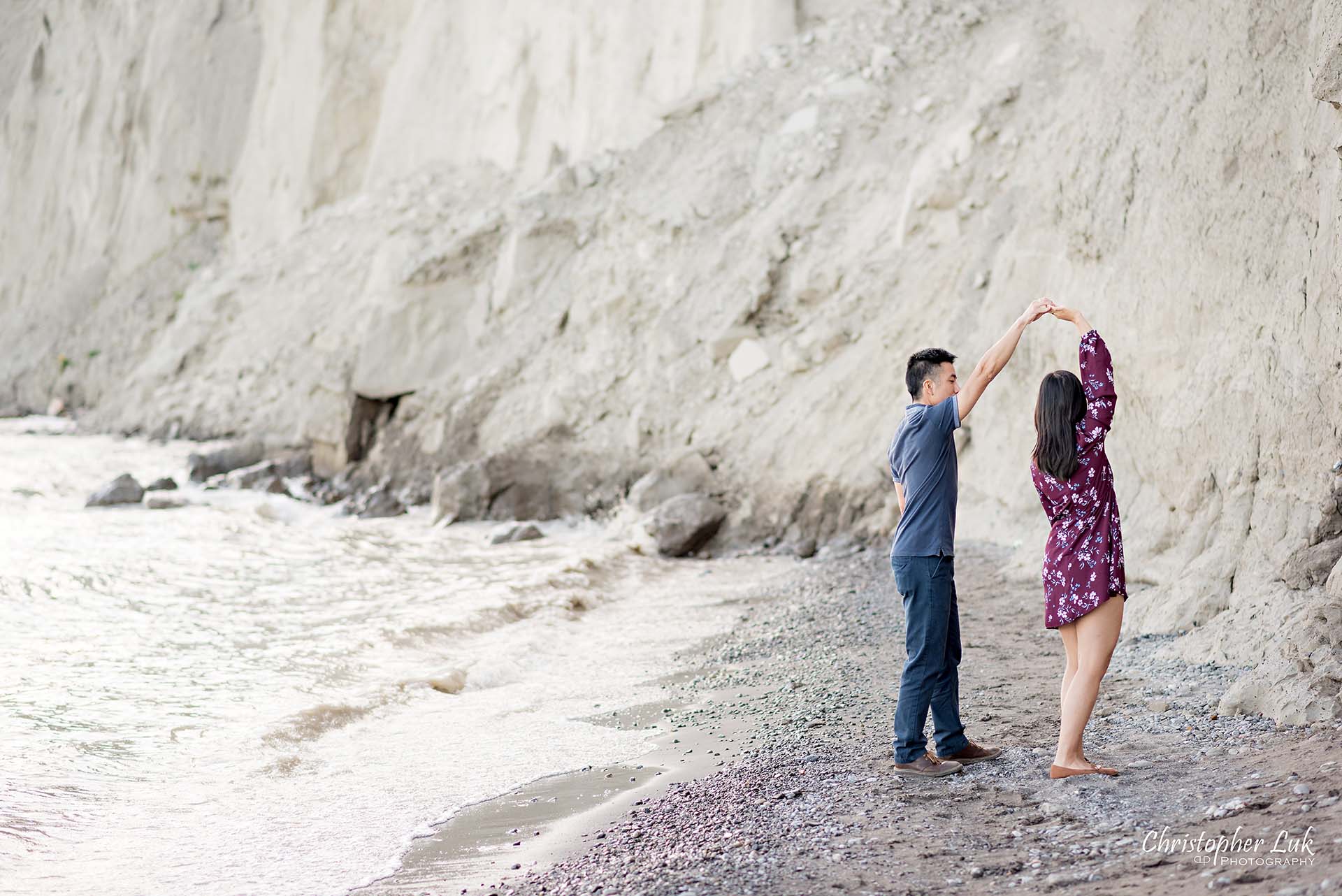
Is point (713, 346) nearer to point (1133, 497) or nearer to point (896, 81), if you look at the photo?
point (896, 81)

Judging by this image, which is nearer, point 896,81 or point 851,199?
point 851,199

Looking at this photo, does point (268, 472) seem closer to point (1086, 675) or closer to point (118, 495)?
point (118, 495)

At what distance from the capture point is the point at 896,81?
15406mm

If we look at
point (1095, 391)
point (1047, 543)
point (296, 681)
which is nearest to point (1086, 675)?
point (1047, 543)

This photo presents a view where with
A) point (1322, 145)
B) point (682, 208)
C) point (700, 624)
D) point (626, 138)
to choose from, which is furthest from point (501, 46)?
point (1322, 145)

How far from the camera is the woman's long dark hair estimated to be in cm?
432

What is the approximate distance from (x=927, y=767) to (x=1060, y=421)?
4.84 ft

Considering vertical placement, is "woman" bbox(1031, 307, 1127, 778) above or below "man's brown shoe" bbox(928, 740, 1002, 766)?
above

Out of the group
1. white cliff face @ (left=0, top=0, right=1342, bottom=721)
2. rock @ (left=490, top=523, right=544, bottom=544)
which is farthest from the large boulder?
Answer: rock @ (left=490, top=523, right=544, bottom=544)

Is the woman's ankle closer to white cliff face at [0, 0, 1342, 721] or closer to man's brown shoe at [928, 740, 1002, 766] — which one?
man's brown shoe at [928, 740, 1002, 766]

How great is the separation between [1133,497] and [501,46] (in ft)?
57.9

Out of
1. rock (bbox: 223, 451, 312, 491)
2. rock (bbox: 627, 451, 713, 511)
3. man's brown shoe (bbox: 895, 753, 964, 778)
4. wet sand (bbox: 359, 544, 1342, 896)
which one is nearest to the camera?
wet sand (bbox: 359, 544, 1342, 896)

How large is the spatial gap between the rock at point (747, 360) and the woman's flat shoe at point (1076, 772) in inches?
386

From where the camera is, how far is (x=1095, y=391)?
14.3 feet
